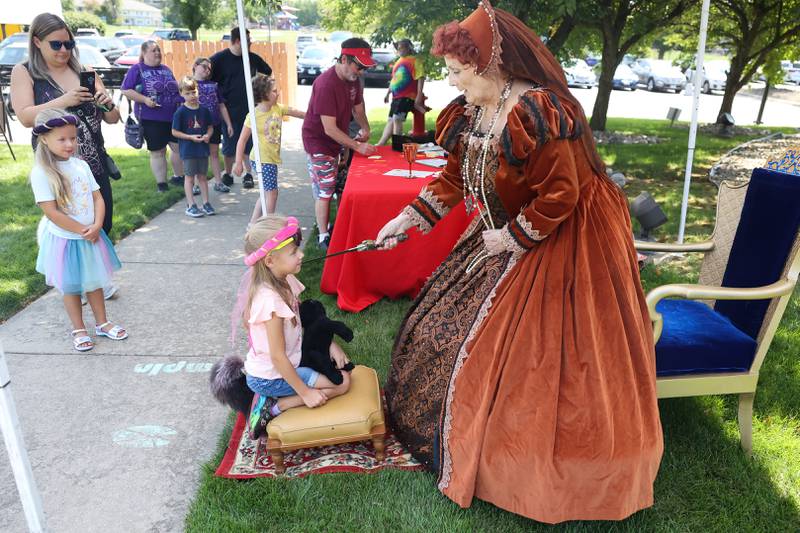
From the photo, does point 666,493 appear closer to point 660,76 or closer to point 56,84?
point 56,84

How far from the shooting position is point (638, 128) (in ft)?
43.3

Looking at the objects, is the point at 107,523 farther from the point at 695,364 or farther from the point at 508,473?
the point at 695,364

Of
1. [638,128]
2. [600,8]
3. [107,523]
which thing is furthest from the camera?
[638,128]

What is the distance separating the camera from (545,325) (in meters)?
2.15

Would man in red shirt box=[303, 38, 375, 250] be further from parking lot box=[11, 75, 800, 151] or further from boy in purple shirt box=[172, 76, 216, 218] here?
parking lot box=[11, 75, 800, 151]

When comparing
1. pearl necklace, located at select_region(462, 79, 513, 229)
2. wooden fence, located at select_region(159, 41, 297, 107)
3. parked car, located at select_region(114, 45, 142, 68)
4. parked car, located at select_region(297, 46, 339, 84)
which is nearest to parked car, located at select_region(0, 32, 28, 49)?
parked car, located at select_region(114, 45, 142, 68)

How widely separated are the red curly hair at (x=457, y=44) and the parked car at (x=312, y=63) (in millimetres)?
19558

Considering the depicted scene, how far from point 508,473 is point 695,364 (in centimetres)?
103

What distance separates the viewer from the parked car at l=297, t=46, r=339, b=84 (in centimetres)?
2103

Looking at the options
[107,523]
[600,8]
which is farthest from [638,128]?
[107,523]

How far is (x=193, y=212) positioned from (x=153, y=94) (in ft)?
4.73

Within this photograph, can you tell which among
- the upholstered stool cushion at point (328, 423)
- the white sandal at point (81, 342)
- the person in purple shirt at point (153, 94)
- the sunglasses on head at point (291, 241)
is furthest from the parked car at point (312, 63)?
the upholstered stool cushion at point (328, 423)

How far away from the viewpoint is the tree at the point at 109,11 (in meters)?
58.3

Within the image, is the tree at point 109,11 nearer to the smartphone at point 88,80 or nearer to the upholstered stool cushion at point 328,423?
the smartphone at point 88,80
